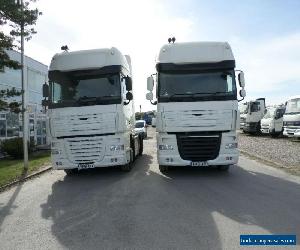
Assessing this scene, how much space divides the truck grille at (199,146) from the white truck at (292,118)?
14355mm

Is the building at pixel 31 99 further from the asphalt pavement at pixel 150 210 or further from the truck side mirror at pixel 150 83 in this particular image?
the truck side mirror at pixel 150 83

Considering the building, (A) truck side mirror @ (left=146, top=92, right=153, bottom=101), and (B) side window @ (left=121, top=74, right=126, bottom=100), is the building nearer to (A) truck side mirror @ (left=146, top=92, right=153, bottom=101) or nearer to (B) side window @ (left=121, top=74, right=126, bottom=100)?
(B) side window @ (left=121, top=74, right=126, bottom=100)

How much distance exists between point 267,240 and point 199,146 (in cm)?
650

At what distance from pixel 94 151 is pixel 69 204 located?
3.73 metres

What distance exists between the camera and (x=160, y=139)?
13109 mm

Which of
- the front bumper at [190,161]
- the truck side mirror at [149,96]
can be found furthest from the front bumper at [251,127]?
the truck side mirror at [149,96]

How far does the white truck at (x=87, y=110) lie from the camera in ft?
43.7

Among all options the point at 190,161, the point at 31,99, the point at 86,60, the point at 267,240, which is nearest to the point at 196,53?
the point at 190,161

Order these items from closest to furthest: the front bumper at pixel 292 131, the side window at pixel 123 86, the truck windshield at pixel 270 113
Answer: the side window at pixel 123 86 < the front bumper at pixel 292 131 < the truck windshield at pixel 270 113

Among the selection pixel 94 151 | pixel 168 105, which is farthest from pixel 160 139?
pixel 94 151

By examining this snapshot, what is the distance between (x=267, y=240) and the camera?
6527 millimetres

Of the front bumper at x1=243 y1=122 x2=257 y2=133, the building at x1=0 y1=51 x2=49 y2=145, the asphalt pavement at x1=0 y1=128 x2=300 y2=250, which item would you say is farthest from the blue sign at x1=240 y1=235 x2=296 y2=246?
the front bumper at x1=243 y1=122 x2=257 y2=133

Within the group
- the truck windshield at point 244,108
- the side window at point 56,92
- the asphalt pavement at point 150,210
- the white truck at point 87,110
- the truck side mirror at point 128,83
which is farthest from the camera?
the truck windshield at point 244,108

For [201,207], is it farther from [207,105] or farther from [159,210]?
[207,105]
